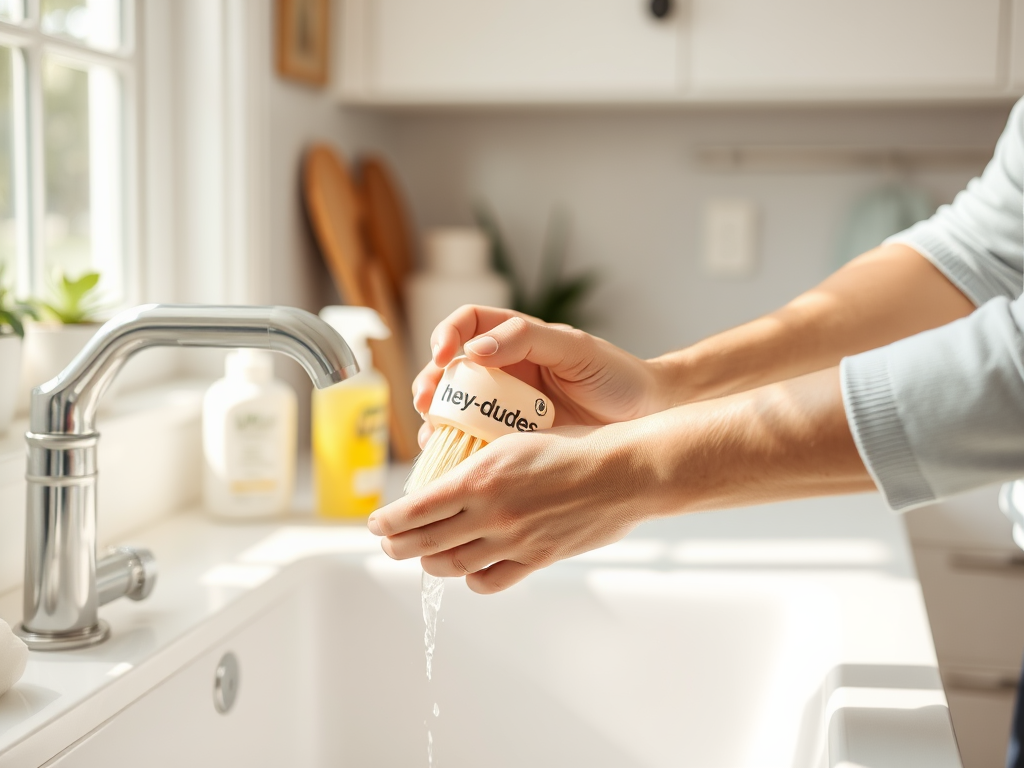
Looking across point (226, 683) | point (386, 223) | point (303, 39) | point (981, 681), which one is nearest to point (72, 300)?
point (226, 683)

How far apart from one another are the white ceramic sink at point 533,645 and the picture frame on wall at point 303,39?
0.62 meters

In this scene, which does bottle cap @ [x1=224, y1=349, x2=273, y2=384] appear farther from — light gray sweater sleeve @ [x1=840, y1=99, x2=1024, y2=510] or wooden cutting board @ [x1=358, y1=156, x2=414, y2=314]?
light gray sweater sleeve @ [x1=840, y1=99, x2=1024, y2=510]

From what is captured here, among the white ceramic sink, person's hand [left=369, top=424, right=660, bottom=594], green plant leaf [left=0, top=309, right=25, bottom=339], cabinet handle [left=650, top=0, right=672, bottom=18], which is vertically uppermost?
cabinet handle [left=650, top=0, right=672, bottom=18]

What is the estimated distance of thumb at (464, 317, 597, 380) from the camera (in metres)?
0.76

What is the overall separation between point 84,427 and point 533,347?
333mm

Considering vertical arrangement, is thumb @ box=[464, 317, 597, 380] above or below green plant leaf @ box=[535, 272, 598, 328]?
above

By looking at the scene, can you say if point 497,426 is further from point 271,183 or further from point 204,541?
point 271,183

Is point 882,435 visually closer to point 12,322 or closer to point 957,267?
point 957,267

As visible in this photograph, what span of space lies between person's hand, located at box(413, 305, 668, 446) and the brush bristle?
49 mm

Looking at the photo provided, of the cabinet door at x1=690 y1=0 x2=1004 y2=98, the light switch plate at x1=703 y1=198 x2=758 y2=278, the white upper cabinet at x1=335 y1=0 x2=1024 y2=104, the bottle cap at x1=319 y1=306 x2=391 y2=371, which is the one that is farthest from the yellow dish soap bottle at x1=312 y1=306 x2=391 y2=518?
the light switch plate at x1=703 y1=198 x2=758 y2=278

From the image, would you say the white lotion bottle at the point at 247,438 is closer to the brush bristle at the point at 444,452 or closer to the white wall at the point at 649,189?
the brush bristle at the point at 444,452

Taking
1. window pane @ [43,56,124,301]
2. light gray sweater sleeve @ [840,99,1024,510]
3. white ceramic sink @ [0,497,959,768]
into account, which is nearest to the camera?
light gray sweater sleeve @ [840,99,1024,510]

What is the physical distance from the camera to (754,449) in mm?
613

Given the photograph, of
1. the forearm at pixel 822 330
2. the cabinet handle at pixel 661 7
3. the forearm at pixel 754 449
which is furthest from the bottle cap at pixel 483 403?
the cabinet handle at pixel 661 7
